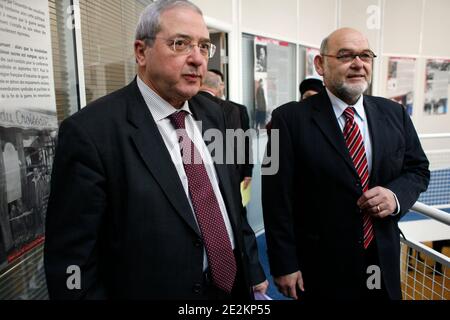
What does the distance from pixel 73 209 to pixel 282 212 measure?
899mm

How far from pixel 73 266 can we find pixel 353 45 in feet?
4.58

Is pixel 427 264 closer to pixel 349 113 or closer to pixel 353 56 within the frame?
pixel 349 113

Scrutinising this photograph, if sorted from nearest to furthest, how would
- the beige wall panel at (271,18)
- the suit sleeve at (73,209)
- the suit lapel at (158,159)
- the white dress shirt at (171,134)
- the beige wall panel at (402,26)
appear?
1. the suit sleeve at (73,209)
2. the suit lapel at (158,159)
3. the white dress shirt at (171,134)
4. the beige wall panel at (271,18)
5. the beige wall panel at (402,26)

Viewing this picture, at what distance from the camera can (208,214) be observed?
1.24 metres

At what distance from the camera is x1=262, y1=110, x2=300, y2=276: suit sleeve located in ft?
5.26

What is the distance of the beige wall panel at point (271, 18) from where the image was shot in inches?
161

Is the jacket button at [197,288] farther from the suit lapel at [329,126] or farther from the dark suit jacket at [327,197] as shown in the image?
the suit lapel at [329,126]

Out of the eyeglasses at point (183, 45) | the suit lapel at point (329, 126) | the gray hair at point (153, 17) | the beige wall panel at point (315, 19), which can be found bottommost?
the suit lapel at point (329, 126)

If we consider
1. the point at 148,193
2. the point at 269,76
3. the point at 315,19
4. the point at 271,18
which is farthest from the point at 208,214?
the point at 315,19

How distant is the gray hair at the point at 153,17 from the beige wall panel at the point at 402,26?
19.9 feet

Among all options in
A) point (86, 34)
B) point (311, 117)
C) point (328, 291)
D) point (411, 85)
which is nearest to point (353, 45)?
point (311, 117)

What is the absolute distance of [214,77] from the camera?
316cm

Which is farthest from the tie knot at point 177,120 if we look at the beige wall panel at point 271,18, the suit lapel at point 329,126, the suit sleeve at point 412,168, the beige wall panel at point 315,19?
the beige wall panel at point 315,19
